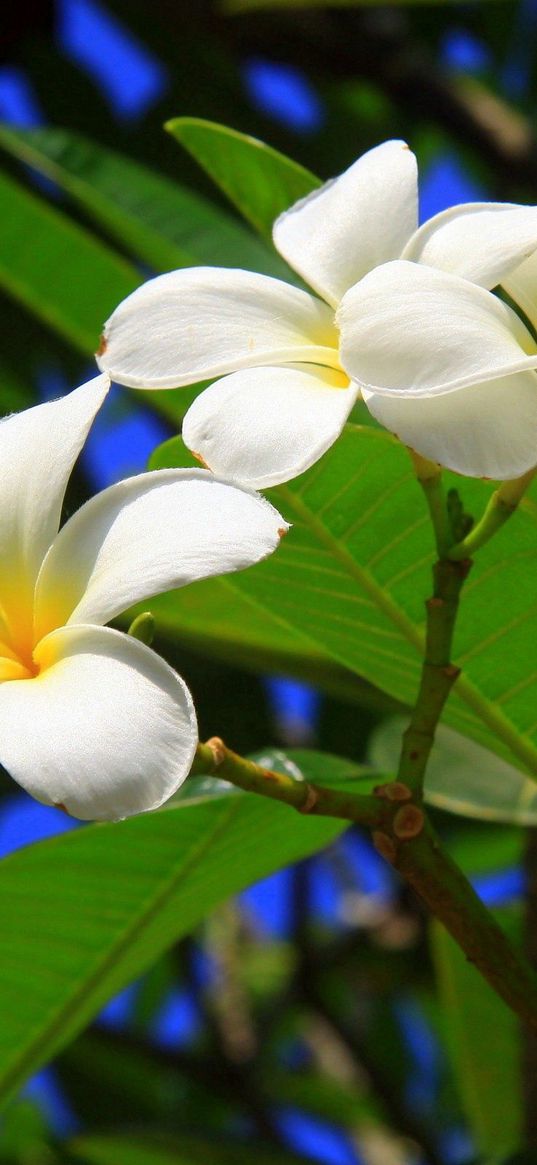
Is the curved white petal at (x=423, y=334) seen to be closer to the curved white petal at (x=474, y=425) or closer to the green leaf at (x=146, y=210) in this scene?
the curved white petal at (x=474, y=425)

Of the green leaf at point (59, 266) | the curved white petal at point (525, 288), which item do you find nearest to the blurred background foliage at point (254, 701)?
the green leaf at point (59, 266)

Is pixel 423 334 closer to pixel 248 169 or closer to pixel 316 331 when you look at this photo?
pixel 316 331

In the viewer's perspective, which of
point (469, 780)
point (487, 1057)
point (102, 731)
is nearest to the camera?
point (102, 731)

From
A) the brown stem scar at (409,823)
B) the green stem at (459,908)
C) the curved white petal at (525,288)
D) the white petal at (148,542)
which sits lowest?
the green stem at (459,908)

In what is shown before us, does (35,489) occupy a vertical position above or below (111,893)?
above

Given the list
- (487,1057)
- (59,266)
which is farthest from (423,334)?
(487,1057)

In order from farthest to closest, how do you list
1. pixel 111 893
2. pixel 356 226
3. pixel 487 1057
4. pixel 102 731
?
1. pixel 487 1057
2. pixel 111 893
3. pixel 356 226
4. pixel 102 731

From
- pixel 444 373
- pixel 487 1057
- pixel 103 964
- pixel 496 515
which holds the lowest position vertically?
pixel 487 1057

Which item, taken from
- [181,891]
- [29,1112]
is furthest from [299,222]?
[29,1112]
